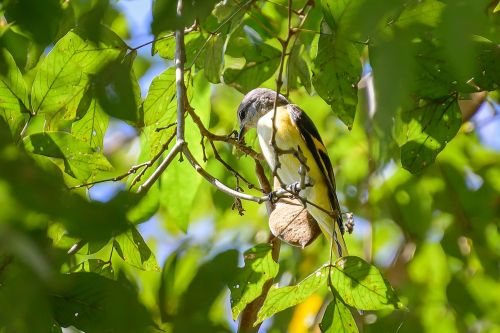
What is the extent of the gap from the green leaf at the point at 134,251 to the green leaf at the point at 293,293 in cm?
43

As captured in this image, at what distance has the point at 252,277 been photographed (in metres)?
2.49

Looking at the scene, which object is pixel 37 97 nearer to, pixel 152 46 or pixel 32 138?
pixel 32 138

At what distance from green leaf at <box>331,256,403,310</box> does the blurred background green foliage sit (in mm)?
75

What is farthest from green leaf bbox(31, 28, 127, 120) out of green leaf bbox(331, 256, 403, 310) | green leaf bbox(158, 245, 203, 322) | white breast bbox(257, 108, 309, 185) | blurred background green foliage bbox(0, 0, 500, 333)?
white breast bbox(257, 108, 309, 185)

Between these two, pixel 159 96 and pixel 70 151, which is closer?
pixel 70 151

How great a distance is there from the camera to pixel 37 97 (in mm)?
2469

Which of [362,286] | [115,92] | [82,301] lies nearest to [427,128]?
[362,286]

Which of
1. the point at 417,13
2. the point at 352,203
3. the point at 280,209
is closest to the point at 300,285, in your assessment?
the point at 280,209

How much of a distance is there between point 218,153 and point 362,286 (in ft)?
4.15

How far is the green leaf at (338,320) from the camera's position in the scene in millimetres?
2318

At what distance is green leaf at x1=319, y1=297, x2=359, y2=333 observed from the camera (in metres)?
2.32

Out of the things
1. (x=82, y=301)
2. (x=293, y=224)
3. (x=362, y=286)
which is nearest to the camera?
(x=82, y=301)

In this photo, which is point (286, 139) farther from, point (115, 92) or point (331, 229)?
point (115, 92)

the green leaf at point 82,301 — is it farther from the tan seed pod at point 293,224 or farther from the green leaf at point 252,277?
the tan seed pod at point 293,224
